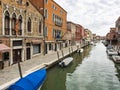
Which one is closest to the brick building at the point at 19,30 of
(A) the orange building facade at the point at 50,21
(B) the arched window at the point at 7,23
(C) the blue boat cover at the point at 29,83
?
(B) the arched window at the point at 7,23

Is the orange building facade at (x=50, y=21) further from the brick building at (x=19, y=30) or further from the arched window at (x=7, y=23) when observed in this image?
the arched window at (x=7, y=23)

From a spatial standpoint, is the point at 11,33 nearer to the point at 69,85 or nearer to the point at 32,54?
the point at 32,54

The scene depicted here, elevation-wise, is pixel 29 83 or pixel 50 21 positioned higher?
pixel 50 21

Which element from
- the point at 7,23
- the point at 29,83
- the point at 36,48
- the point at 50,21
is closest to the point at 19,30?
the point at 7,23

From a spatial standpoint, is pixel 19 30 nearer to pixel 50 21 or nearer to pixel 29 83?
pixel 29 83

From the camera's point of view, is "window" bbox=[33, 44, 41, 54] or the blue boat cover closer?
the blue boat cover

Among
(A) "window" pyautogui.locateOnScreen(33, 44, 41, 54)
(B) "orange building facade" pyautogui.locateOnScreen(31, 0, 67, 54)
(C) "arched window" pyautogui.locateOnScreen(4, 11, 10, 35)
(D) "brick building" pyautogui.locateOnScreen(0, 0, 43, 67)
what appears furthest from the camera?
(B) "orange building facade" pyautogui.locateOnScreen(31, 0, 67, 54)

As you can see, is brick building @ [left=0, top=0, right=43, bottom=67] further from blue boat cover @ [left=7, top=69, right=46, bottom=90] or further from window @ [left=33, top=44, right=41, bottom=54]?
blue boat cover @ [left=7, top=69, right=46, bottom=90]

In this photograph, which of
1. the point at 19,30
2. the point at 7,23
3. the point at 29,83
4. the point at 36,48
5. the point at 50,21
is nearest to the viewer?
the point at 29,83

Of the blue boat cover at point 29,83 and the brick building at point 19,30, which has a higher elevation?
the brick building at point 19,30

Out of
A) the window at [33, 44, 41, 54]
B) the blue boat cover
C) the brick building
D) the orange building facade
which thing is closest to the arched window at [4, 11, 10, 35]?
the brick building

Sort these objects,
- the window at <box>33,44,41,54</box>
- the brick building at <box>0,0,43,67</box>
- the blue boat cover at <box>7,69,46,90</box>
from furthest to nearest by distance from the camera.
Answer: the window at <box>33,44,41,54</box>
the brick building at <box>0,0,43,67</box>
the blue boat cover at <box>7,69,46,90</box>

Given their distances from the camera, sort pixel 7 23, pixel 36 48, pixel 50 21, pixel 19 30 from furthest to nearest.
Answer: pixel 50 21, pixel 36 48, pixel 19 30, pixel 7 23

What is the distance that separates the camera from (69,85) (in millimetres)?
15938
